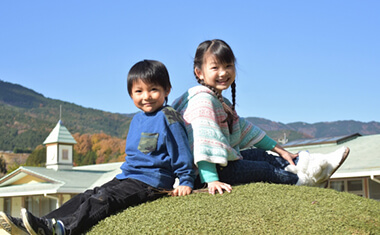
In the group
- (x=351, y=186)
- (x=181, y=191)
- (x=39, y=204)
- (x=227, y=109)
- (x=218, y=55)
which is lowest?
(x=39, y=204)

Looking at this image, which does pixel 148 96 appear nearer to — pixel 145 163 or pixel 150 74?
pixel 150 74

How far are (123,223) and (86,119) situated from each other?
362 feet

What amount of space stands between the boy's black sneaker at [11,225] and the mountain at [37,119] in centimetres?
7327

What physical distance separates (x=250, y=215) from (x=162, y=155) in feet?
2.41

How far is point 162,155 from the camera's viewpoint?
3318mm

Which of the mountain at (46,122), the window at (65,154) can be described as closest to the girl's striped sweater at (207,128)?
the window at (65,154)

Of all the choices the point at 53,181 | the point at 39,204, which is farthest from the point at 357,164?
the point at 39,204

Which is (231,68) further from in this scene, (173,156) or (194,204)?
(194,204)

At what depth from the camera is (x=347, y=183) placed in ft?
54.7

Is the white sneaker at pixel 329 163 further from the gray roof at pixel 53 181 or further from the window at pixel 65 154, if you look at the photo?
the window at pixel 65 154

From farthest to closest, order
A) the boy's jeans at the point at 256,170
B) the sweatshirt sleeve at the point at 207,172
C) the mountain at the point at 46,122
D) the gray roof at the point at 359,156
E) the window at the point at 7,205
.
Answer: the mountain at the point at 46,122, the window at the point at 7,205, the gray roof at the point at 359,156, the boy's jeans at the point at 256,170, the sweatshirt sleeve at the point at 207,172

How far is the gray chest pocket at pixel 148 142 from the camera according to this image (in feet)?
10.9

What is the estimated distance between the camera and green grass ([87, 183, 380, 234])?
283 cm

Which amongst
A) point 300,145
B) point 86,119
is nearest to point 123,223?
point 300,145
